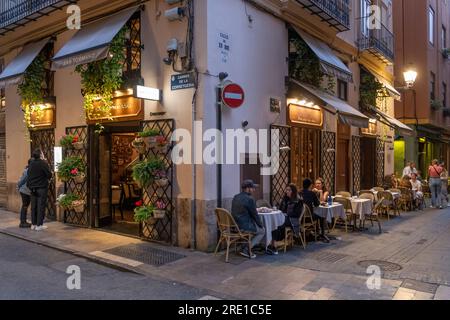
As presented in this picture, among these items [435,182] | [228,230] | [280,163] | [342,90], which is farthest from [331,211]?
A: [435,182]

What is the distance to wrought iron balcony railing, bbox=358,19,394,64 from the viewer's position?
48.3ft

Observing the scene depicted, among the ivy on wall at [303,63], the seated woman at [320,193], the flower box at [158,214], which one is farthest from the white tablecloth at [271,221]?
the ivy on wall at [303,63]

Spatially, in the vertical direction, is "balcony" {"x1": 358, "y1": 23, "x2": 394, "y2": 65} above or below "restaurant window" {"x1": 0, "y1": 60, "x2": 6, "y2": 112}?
above

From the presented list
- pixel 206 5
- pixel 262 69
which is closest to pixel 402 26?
pixel 262 69

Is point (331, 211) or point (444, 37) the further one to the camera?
point (444, 37)

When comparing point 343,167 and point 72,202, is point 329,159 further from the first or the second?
point 72,202

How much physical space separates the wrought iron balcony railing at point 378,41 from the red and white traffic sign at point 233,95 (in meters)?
8.28

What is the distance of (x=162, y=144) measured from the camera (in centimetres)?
825

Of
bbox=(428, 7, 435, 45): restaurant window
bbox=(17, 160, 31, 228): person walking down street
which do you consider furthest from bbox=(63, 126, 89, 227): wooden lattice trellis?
bbox=(428, 7, 435, 45): restaurant window

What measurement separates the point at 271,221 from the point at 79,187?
5.49 m

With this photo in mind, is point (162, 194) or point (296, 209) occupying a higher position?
point (162, 194)

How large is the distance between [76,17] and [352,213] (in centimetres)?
873

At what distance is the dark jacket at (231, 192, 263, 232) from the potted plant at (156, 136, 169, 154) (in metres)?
1.94

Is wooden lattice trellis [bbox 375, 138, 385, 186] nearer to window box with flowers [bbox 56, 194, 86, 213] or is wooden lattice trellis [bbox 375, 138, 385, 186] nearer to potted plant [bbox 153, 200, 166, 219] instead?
potted plant [bbox 153, 200, 166, 219]
